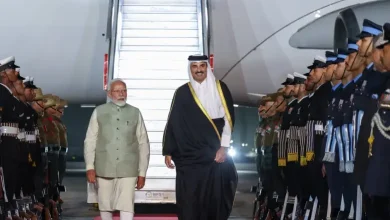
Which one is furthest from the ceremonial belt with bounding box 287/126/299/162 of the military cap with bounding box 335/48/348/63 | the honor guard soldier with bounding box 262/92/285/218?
the military cap with bounding box 335/48/348/63

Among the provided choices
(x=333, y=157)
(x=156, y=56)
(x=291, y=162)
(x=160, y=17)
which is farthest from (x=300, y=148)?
(x=160, y=17)

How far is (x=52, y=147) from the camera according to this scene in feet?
32.2

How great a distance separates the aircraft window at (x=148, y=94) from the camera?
Answer: 917 cm

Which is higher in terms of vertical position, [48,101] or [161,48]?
[161,48]

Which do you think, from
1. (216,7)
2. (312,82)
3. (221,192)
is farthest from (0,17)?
(221,192)

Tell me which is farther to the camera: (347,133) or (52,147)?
(52,147)

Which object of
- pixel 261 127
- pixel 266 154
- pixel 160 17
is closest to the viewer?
pixel 266 154

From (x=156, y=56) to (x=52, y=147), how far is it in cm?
179

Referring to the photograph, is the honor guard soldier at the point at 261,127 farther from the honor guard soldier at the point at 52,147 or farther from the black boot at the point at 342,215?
the black boot at the point at 342,215

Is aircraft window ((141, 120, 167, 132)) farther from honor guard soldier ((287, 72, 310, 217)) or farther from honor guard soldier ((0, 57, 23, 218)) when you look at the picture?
honor guard soldier ((0, 57, 23, 218))

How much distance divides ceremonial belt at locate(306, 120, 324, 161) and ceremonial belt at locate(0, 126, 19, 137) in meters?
2.72

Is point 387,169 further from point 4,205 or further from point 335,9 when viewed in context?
point 335,9

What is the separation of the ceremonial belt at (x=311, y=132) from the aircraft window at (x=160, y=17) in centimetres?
363

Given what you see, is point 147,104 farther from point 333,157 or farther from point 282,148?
point 333,157
